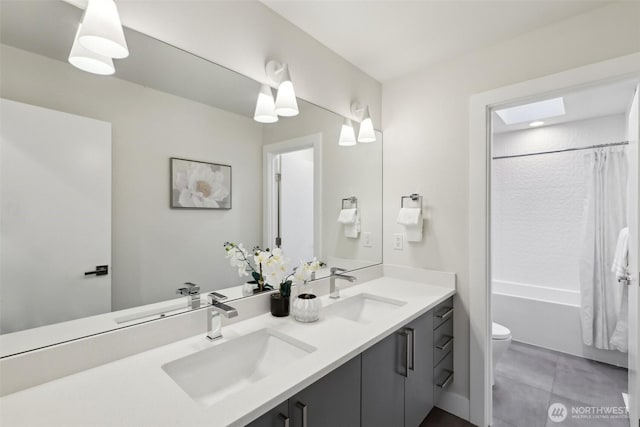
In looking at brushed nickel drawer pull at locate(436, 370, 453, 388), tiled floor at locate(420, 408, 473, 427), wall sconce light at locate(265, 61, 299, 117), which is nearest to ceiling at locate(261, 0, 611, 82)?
wall sconce light at locate(265, 61, 299, 117)

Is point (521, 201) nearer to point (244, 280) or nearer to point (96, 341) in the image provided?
point (244, 280)

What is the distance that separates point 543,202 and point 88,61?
3969 mm

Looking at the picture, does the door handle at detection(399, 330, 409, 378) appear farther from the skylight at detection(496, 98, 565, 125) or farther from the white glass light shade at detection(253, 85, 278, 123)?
the skylight at detection(496, 98, 565, 125)

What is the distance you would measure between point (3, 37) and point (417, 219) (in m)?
2.07

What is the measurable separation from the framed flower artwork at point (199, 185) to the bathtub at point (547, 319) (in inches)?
109

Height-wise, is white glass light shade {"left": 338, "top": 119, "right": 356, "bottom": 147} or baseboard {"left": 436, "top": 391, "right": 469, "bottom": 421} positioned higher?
white glass light shade {"left": 338, "top": 119, "right": 356, "bottom": 147}

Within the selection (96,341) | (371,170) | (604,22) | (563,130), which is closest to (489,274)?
(371,170)

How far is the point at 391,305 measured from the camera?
1.80 m

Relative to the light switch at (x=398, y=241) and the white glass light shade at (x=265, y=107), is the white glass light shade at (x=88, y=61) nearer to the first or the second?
the white glass light shade at (x=265, y=107)

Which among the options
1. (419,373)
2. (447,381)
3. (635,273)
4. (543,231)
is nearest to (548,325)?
(543,231)

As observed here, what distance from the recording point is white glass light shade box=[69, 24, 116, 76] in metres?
0.93

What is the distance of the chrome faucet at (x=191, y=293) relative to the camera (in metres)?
1.23

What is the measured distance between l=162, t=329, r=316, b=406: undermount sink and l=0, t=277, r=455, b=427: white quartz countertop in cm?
3

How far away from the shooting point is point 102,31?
895mm
